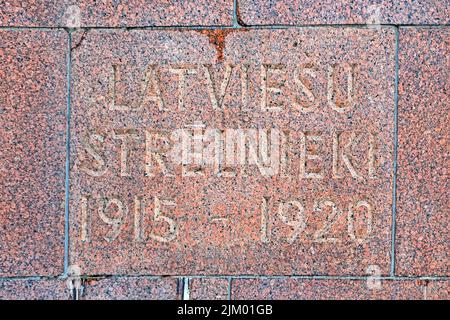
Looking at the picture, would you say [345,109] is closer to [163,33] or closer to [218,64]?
[218,64]

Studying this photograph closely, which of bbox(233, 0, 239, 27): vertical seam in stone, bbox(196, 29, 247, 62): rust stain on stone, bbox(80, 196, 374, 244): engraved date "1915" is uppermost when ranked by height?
bbox(233, 0, 239, 27): vertical seam in stone

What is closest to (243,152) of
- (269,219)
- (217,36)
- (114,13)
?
(269,219)

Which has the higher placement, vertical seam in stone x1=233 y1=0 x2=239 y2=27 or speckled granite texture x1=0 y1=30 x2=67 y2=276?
vertical seam in stone x1=233 y1=0 x2=239 y2=27

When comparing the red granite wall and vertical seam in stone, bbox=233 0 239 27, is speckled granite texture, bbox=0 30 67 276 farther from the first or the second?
vertical seam in stone, bbox=233 0 239 27

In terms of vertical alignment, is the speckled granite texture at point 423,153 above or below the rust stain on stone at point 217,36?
below

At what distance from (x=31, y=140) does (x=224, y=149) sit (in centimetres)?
101

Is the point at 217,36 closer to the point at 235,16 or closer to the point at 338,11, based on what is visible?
the point at 235,16

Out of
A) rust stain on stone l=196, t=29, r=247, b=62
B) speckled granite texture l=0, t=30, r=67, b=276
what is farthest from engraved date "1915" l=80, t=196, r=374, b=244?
rust stain on stone l=196, t=29, r=247, b=62

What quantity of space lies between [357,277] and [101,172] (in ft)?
4.78

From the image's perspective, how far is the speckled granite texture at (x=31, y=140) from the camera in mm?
3162

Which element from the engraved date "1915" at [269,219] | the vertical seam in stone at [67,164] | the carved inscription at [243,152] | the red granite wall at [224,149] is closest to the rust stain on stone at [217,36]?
the red granite wall at [224,149]

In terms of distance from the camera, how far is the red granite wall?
124 inches

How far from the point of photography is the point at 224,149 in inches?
125

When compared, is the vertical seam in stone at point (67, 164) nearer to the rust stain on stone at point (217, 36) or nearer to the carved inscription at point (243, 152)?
the carved inscription at point (243, 152)
